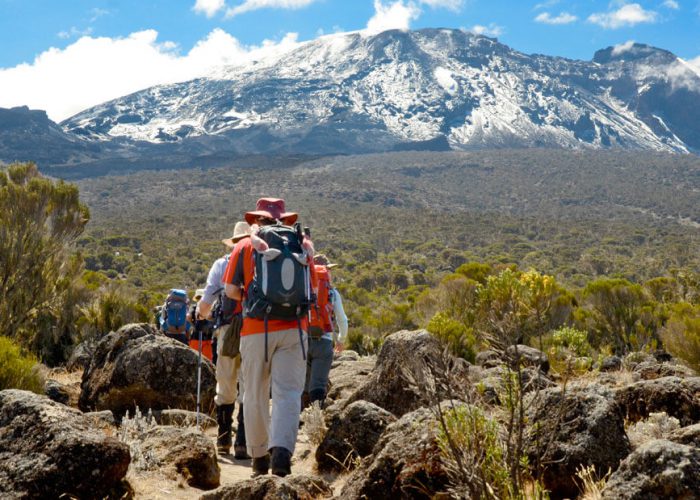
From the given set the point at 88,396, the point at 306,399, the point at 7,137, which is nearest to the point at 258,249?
the point at 88,396

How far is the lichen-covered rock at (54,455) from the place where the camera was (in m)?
3.21

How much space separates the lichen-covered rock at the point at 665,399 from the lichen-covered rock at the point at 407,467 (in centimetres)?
175

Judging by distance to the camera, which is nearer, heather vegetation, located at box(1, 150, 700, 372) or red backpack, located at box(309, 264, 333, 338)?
red backpack, located at box(309, 264, 333, 338)

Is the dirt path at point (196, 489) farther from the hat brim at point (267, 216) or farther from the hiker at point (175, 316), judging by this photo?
the hiker at point (175, 316)

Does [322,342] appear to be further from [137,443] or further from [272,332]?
[137,443]

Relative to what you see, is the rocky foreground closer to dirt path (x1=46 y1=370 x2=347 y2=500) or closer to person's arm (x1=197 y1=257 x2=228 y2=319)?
dirt path (x1=46 y1=370 x2=347 y2=500)

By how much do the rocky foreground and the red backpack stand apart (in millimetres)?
588

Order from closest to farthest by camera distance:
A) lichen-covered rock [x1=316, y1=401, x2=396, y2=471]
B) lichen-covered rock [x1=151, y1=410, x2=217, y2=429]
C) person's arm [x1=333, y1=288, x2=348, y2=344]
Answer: lichen-covered rock [x1=316, y1=401, x2=396, y2=471] → lichen-covered rock [x1=151, y1=410, x2=217, y2=429] → person's arm [x1=333, y1=288, x2=348, y2=344]

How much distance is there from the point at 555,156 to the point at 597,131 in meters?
97.2

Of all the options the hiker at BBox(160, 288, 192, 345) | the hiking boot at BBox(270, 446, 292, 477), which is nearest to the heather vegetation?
the hiking boot at BBox(270, 446, 292, 477)

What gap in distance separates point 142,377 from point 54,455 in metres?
2.71

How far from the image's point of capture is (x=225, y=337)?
4.75 metres

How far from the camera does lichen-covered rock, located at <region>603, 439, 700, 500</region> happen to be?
7.80ft

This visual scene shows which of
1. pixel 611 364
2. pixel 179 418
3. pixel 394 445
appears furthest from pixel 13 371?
pixel 611 364
